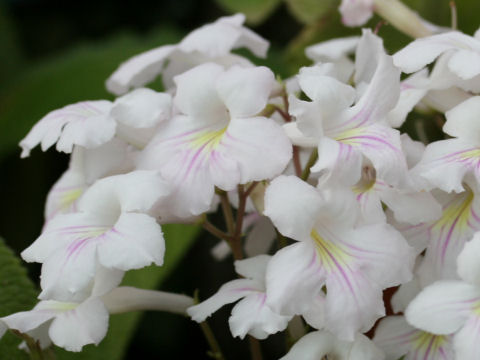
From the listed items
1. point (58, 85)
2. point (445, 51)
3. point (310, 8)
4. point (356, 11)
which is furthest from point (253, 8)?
point (445, 51)

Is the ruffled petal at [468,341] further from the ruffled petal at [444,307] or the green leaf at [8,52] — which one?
the green leaf at [8,52]

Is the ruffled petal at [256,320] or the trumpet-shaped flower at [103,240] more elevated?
the trumpet-shaped flower at [103,240]

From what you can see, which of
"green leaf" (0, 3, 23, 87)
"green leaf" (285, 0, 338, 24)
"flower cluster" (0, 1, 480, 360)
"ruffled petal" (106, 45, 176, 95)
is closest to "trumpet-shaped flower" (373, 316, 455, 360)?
"flower cluster" (0, 1, 480, 360)

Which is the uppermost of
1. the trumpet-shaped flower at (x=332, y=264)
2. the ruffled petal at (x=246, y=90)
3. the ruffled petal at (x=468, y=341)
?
the ruffled petal at (x=246, y=90)

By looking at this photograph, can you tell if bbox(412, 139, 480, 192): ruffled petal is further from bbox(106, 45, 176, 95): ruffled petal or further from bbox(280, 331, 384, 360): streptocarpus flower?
bbox(106, 45, 176, 95): ruffled petal

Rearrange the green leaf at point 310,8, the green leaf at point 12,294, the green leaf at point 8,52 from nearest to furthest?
the green leaf at point 12,294, the green leaf at point 310,8, the green leaf at point 8,52

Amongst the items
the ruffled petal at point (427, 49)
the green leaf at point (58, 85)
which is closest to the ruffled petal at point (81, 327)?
the ruffled petal at point (427, 49)
